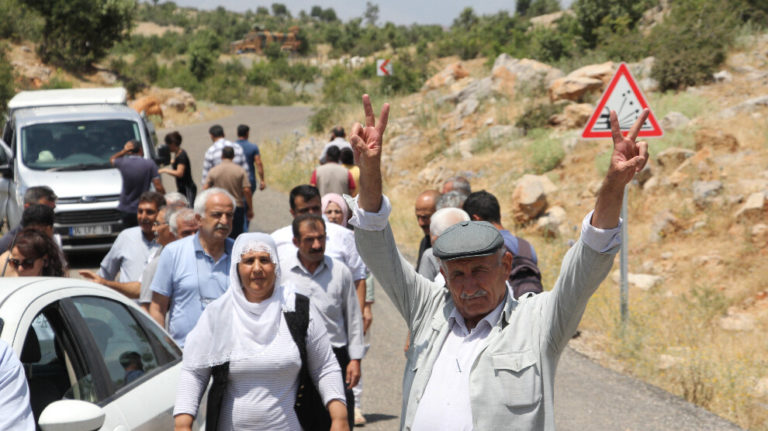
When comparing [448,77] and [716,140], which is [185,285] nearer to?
[716,140]

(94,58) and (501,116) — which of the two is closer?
(501,116)

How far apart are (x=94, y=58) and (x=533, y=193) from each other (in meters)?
37.8

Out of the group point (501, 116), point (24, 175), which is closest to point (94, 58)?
point (501, 116)

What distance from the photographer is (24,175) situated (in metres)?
12.9

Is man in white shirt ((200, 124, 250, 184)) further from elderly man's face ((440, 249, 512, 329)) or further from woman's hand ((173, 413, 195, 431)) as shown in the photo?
elderly man's face ((440, 249, 512, 329))

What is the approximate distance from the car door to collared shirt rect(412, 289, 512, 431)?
1.56m

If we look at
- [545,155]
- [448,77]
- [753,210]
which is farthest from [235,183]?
[448,77]

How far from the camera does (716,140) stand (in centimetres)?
1343

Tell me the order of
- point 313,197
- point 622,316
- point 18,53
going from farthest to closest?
1. point 18,53
2. point 622,316
3. point 313,197

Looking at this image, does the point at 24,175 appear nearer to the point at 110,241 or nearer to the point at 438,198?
the point at 110,241

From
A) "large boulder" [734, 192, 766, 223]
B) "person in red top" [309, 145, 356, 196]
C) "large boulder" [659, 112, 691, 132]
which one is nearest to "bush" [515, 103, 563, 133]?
"large boulder" [659, 112, 691, 132]

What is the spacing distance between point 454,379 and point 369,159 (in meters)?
0.81

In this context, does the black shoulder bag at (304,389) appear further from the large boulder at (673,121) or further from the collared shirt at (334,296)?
the large boulder at (673,121)

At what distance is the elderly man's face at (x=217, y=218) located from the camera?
559cm
